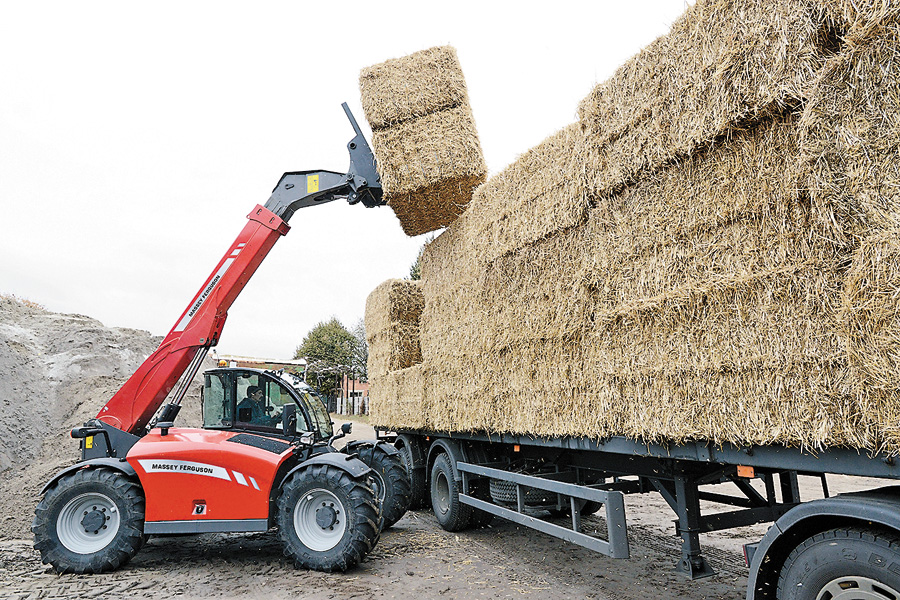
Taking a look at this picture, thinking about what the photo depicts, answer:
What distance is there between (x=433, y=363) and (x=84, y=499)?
14.4 feet

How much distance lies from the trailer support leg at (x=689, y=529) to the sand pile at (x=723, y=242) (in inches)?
33.3

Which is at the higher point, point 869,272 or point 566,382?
point 869,272

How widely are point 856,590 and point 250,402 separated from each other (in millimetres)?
6505

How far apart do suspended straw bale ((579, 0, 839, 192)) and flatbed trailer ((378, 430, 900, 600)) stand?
2.03 meters

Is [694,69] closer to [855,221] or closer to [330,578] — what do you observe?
[855,221]

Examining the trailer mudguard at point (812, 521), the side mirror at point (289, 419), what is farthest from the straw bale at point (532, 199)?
the side mirror at point (289, 419)

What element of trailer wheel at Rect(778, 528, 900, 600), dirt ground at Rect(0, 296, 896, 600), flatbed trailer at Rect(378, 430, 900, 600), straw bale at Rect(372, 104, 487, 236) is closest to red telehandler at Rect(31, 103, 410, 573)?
dirt ground at Rect(0, 296, 896, 600)

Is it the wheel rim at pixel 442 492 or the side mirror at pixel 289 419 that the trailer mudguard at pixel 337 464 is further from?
the wheel rim at pixel 442 492

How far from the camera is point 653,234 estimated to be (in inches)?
162

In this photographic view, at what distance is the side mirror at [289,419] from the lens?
6879mm

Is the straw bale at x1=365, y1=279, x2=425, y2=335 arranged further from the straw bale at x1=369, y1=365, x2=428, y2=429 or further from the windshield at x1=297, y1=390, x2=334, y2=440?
the windshield at x1=297, y1=390, x2=334, y2=440

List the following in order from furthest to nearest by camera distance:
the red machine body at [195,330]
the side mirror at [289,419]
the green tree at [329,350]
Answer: the green tree at [329,350] < the red machine body at [195,330] < the side mirror at [289,419]

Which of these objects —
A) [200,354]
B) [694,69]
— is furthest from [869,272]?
[200,354]

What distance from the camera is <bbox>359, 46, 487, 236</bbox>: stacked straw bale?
7.13 m
